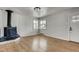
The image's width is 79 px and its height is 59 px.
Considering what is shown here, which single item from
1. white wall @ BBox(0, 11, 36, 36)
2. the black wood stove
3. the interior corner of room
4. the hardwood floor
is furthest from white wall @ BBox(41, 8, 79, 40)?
the black wood stove

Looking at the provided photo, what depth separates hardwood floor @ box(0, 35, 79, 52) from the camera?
972mm

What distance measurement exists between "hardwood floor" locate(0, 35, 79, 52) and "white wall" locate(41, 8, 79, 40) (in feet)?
0.38

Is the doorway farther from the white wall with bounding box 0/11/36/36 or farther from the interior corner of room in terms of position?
the white wall with bounding box 0/11/36/36

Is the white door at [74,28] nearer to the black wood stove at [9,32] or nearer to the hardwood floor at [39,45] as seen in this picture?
the hardwood floor at [39,45]

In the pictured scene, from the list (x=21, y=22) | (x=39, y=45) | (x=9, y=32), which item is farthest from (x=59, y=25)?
(x=9, y=32)

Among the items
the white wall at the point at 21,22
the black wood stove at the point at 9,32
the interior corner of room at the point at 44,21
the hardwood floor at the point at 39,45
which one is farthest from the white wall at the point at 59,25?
the black wood stove at the point at 9,32

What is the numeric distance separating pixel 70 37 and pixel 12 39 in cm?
83

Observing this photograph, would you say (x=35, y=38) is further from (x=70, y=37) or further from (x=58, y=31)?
(x=70, y=37)

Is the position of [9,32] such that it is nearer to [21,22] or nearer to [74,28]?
[21,22]

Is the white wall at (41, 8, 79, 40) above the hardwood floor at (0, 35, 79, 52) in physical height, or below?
above

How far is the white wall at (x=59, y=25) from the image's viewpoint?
1.09 meters

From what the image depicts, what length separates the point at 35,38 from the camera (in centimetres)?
113

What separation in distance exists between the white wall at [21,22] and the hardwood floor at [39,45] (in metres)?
0.10
